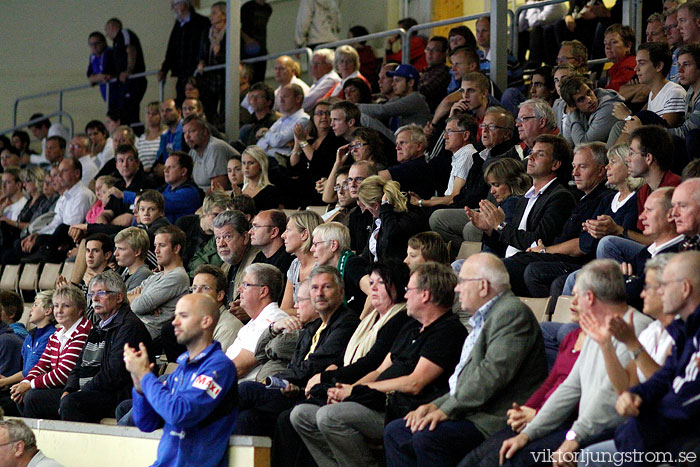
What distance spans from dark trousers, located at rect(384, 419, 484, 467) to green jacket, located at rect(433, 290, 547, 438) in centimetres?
4

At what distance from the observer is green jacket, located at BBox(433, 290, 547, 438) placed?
4.05 meters

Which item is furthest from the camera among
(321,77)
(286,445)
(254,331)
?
(321,77)

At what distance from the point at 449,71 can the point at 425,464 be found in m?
5.49

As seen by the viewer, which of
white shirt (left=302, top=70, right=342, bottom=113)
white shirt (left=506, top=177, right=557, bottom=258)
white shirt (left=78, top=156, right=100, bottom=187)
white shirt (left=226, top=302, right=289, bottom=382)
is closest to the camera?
white shirt (left=226, top=302, right=289, bottom=382)

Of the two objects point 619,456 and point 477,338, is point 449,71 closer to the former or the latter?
point 477,338

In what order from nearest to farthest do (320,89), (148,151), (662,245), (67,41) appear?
(662,245)
(320,89)
(148,151)
(67,41)

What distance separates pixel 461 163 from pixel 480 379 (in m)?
3.13

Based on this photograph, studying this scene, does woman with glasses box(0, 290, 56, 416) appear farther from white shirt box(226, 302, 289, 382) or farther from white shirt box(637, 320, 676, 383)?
white shirt box(637, 320, 676, 383)

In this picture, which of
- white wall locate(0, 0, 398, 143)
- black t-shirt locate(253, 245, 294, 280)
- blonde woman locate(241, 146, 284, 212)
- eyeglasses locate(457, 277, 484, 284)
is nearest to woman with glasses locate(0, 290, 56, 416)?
black t-shirt locate(253, 245, 294, 280)

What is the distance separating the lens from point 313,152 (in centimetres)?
816

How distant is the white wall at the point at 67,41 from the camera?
13.4m

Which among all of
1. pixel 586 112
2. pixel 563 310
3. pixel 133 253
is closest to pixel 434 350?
pixel 563 310

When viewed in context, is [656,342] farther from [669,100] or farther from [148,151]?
[148,151]

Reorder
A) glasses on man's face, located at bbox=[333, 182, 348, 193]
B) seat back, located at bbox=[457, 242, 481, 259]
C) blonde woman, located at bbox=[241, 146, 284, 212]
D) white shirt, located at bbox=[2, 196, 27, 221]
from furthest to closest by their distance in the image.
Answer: white shirt, located at bbox=[2, 196, 27, 221] < blonde woman, located at bbox=[241, 146, 284, 212] < glasses on man's face, located at bbox=[333, 182, 348, 193] < seat back, located at bbox=[457, 242, 481, 259]
